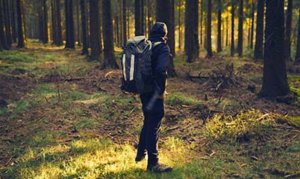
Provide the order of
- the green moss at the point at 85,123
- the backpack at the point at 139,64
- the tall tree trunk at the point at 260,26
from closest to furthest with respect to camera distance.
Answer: the backpack at the point at 139,64, the green moss at the point at 85,123, the tall tree trunk at the point at 260,26

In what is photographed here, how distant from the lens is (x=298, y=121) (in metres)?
9.45

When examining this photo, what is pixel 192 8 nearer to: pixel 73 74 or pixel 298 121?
pixel 73 74

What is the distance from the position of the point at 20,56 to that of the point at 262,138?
66.6 feet

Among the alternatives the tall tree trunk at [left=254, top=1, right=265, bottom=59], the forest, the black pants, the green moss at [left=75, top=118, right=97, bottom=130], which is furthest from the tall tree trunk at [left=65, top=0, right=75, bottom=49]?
the black pants

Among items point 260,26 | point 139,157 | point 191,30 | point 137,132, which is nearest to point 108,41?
point 191,30

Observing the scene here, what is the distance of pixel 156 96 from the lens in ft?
21.6

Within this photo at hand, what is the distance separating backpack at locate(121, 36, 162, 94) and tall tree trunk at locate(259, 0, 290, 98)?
6450 millimetres

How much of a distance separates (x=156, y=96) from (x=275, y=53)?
657cm

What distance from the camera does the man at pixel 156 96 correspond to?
A: 6422 mm

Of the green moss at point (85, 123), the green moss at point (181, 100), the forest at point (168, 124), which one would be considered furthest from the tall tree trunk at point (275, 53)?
the green moss at point (85, 123)

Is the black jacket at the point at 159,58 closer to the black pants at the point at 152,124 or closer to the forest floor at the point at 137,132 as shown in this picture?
the black pants at the point at 152,124

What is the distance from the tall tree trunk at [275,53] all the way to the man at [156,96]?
6.22m

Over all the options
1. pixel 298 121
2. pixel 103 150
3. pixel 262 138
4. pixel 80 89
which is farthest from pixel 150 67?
pixel 80 89

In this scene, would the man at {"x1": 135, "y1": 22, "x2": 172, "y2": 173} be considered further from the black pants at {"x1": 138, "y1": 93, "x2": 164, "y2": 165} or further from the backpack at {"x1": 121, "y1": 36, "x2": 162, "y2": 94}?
the backpack at {"x1": 121, "y1": 36, "x2": 162, "y2": 94}
